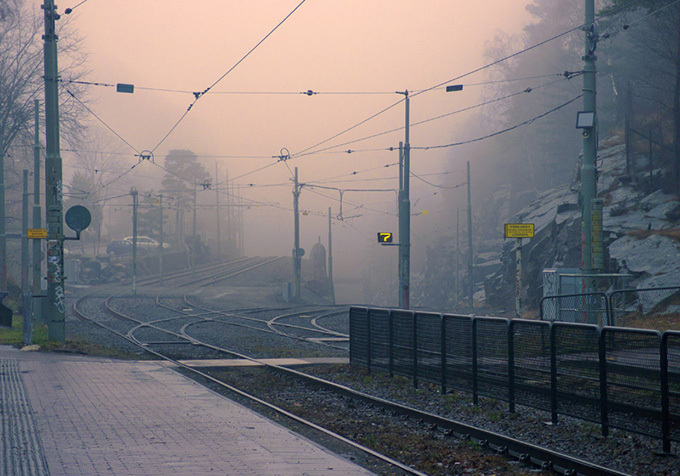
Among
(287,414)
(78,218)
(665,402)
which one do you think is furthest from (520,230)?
(78,218)

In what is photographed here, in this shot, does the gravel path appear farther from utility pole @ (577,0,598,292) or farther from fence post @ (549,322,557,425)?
utility pole @ (577,0,598,292)

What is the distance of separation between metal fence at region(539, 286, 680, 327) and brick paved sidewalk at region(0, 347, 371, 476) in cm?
960

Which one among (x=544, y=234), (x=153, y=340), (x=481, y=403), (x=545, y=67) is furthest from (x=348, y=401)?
(x=545, y=67)

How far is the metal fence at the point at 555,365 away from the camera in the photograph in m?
7.28

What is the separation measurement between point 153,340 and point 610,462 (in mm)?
15672

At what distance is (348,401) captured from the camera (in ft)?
36.7

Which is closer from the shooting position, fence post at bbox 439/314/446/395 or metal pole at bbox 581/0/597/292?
fence post at bbox 439/314/446/395

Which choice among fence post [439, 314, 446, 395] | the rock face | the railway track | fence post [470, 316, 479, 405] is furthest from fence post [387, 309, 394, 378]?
the rock face

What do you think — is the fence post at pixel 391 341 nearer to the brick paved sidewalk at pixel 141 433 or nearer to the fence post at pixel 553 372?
the brick paved sidewalk at pixel 141 433

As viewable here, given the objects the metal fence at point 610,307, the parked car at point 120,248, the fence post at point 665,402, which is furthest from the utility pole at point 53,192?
the parked car at point 120,248

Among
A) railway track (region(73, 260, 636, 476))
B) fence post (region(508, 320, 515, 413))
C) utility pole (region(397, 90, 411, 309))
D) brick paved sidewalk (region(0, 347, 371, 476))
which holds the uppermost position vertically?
utility pole (region(397, 90, 411, 309))

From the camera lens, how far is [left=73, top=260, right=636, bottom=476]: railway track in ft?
23.8

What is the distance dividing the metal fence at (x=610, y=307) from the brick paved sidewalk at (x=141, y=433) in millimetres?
9595

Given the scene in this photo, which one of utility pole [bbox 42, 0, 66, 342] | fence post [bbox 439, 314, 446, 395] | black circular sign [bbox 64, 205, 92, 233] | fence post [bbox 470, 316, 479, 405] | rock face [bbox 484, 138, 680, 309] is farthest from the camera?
rock face [bbox 484, 138, 680, 309]
